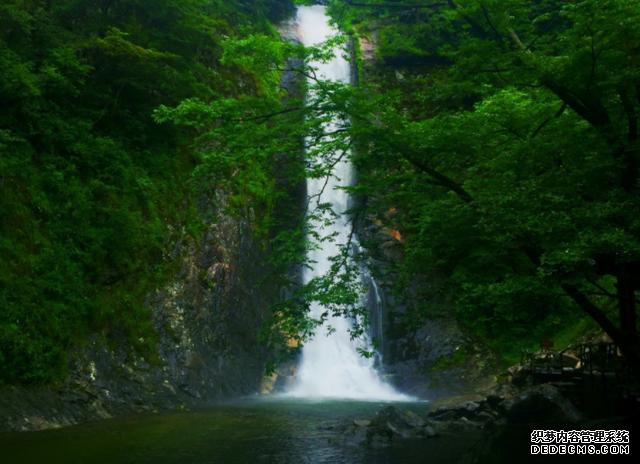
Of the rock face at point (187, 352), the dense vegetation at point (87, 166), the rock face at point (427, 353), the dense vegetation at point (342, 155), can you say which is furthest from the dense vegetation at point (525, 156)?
the rock face at point (427, 353)

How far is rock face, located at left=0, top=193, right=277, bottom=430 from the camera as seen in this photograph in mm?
11141

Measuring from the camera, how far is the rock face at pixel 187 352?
36.6 ft

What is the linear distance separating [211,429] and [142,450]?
2144mm

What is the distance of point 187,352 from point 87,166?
5.93 metres

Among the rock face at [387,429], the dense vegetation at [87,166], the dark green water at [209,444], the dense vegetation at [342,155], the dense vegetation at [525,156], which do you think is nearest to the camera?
the dense vegetation at [525,156]

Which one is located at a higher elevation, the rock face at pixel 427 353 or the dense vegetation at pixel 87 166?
the dense vegetation at pixel 87 166

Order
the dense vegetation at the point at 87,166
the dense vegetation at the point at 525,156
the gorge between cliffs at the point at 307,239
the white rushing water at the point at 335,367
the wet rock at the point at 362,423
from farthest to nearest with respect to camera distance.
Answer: the white rushing water at the point at 335,367, the dense vegetation at the point at 87,166, the wet rock at the point at 362,423, the gorge between cliffs at the point at 307,239, the dense vegetation at the point at 525,156

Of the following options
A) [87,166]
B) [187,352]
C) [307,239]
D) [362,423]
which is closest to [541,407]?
[362,423]

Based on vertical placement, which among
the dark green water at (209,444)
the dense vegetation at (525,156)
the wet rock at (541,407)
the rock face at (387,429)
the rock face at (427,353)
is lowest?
the dark green water at (209,444)

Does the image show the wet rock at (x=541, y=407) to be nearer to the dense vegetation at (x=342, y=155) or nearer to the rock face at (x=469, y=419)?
the rock face at (x=469, y=419)

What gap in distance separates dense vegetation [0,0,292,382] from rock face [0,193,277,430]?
446 mm

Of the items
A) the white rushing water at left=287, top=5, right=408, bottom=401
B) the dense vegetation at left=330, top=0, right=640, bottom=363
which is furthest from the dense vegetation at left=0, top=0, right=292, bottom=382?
the white rushing water at left=287, top=5, right=408, bottom=401

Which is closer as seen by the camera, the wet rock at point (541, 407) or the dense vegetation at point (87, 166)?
the wet rock at point (541, 407)

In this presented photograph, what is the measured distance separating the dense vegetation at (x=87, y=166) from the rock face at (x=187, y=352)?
446 millimetres
